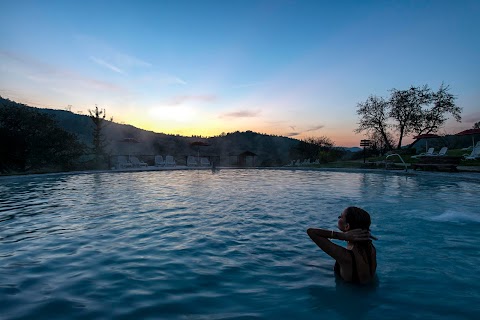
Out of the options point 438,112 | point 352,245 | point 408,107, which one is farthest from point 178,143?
point 352,245

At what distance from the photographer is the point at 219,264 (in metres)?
3.64

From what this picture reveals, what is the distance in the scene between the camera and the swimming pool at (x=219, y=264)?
2.54 meters

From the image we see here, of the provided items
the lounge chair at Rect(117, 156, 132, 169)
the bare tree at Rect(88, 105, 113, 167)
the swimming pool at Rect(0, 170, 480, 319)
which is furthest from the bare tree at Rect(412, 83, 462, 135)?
the bare tree at Rect(88, 105, 113, 167)

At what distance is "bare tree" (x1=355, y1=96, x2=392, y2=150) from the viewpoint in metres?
30.4

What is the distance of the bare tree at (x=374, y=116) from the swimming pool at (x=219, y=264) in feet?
82.8

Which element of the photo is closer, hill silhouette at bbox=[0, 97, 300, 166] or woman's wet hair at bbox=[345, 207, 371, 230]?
woman's wet hair at bbox=[345, 207, 371, 230]

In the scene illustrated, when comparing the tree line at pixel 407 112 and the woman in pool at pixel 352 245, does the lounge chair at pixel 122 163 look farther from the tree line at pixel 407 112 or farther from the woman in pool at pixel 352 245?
the tree line at pixel 407 112

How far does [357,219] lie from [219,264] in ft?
6.51

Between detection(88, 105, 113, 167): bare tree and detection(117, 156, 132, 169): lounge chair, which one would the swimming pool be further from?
detection(117, 156, 132, 169): lounge chair

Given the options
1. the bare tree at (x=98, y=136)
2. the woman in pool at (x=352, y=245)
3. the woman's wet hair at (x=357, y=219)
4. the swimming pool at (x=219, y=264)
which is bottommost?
the swimming pool at (x=219, y=264)

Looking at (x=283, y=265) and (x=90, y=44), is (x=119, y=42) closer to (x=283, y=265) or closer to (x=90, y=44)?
(x=90, y=44)

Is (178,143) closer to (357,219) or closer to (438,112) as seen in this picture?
(438,112)

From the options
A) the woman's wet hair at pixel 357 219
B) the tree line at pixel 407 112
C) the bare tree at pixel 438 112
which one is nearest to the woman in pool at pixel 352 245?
the woman's wet hair at pixel 357 219

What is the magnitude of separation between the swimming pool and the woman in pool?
7.1 inches
